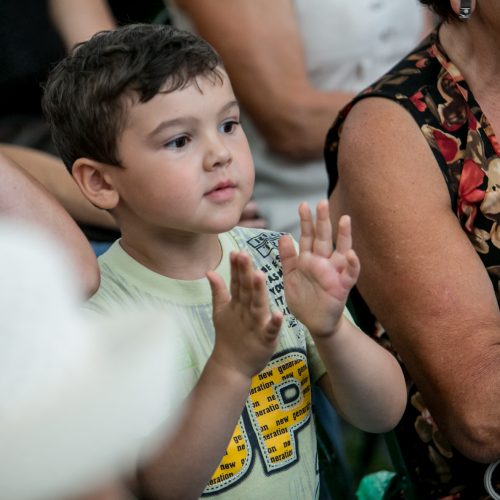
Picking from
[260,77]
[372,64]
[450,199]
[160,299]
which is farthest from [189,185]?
[372,64]

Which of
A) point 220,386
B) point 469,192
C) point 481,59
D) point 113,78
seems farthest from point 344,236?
point 481,59

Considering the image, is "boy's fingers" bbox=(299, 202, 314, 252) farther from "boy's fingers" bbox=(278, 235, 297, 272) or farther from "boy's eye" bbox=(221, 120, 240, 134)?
"boy's eye" bbox=(221, 120, 240, 134)

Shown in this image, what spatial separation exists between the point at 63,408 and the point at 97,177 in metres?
0.93

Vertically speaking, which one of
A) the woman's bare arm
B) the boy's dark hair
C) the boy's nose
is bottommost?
the woman's bare arm

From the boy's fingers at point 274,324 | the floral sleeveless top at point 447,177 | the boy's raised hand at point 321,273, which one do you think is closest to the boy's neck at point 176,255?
the boy's raised hand at point 321,273

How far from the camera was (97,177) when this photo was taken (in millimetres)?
1537

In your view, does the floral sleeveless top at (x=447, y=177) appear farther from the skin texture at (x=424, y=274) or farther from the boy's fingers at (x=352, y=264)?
the boy's fingers at (x=352, y=264)

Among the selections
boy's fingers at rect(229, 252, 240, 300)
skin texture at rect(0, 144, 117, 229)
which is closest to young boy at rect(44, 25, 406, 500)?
boy's fingers at rect(229, 252, 240, 300)

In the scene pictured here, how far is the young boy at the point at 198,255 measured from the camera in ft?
4.40

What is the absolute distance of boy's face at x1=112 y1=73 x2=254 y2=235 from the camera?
56.4 inches

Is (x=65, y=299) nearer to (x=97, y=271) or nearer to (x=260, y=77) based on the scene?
(x=97, y=271)

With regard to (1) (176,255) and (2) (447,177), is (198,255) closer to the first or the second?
(1) (176,255)

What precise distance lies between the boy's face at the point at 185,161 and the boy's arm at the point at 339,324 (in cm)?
13

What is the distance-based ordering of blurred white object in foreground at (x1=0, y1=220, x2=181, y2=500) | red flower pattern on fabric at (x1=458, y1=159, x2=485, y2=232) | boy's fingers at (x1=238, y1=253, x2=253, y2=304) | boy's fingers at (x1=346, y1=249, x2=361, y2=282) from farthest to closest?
1. red flower pattern on fabric at (x1=458, y1=159, x2=485, y2=232)
2. boy's fingers at (x1=346, y1=249, x2=361, y2=282)
3. boy's fingers at (x1=238, y1=253, x2=253, y2=304)
4. blurred white object in foreground at (x1=0, y1=220, x2=181, y2=500)
